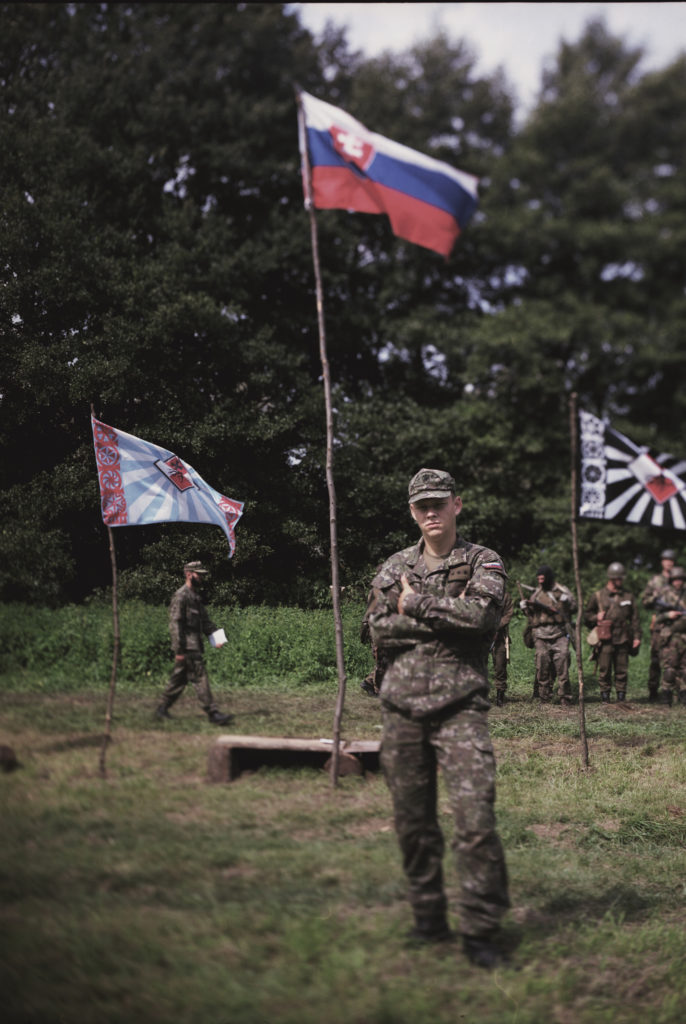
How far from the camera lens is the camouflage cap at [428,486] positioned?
5215 mm

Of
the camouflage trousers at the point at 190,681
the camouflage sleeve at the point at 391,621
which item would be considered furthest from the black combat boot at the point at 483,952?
the camouflage trousers at the point at 190,681

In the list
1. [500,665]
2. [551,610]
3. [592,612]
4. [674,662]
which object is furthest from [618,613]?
[500,665]

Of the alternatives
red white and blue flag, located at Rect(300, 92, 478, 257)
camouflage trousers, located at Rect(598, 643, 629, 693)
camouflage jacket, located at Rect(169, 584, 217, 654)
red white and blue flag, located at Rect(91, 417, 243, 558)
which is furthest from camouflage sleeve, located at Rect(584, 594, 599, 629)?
camouflage jacket, located at Rect(169, 584, 217, 654)

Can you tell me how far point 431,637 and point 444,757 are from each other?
25.9 inches

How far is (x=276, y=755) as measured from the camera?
175 inches

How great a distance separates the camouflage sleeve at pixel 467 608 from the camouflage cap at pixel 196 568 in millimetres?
1081

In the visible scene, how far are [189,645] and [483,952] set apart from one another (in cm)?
223

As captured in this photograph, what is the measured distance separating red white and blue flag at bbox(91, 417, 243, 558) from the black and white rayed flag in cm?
659

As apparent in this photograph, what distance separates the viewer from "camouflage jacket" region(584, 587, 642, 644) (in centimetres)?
1742

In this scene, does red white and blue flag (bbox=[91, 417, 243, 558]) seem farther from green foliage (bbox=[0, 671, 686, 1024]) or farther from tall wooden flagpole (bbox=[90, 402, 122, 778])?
green foliage (bbox=[0, 671, 686, 1024])

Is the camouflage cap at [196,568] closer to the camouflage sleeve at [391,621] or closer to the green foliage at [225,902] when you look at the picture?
the green foliage at [225,902]

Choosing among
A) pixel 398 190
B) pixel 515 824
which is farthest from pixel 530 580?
pixel 398 190

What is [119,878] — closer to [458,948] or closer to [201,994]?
[201,994]

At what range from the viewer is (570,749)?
11.0 meters
